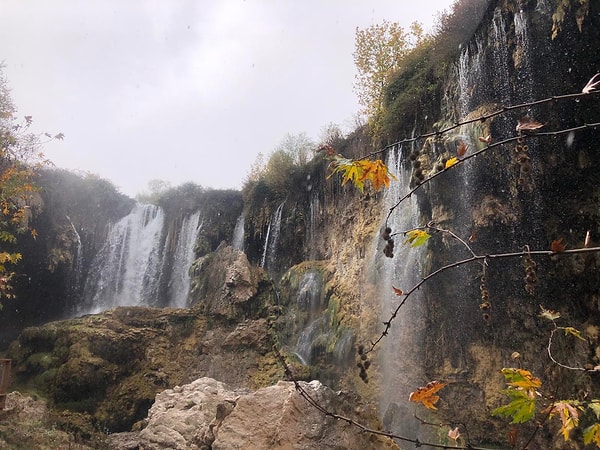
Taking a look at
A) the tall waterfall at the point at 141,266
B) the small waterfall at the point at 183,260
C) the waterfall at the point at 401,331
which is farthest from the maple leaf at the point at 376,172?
the tall waterfall at the point at 141,266

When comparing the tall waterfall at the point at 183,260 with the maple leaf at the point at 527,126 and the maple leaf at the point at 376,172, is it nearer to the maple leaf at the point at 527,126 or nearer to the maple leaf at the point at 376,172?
the maple leaf at the point at 376,172

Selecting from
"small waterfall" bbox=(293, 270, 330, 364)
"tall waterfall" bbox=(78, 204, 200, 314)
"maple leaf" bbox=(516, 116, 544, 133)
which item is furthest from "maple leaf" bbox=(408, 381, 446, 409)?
"tall waterfall" bbox=(78, 204, 200, 314)

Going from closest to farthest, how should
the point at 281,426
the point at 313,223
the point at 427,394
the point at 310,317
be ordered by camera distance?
the point at 427,394
the point at 281,426
the point at 310,317
the point at 313,223

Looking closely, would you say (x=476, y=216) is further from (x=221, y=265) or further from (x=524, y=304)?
(x=221, y=265)

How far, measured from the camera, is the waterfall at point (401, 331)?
10.6 metres

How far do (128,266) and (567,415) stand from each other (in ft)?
77.9

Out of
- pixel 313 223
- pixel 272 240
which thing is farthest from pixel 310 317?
pixel 272 240

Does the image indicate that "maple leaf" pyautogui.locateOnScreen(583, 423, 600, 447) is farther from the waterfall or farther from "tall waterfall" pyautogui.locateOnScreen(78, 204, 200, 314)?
"tall waterfall" pyautogui.locateOnScreen(78, 204, 200, 314)

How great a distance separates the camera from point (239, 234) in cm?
2236

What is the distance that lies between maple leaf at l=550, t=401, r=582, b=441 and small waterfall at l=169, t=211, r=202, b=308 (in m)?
20.1

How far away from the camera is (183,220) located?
949 inches

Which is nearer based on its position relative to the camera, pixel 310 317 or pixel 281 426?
pixel 281 426

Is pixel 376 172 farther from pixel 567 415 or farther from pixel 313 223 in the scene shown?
pixel 313 223

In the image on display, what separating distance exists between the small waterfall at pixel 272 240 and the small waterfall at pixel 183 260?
13.4 ft
